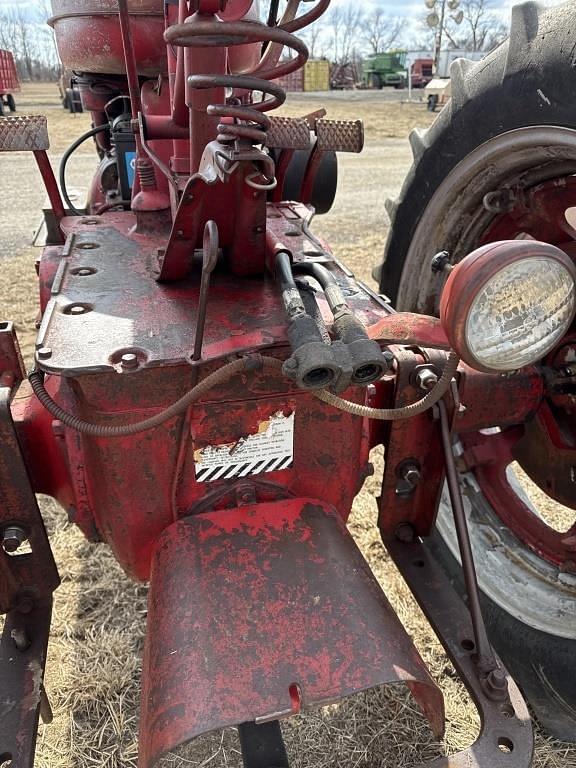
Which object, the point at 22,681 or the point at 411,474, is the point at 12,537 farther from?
the point at 411,474

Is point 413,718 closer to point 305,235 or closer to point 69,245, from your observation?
point 305,235

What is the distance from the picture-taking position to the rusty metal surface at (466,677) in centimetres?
112

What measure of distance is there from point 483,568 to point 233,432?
980 mm

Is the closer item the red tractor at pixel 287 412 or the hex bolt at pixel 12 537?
the red tractor at pixel 287 412

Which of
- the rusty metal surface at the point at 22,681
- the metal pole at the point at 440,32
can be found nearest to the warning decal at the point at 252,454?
the rusty metal surface at the point at 22,681

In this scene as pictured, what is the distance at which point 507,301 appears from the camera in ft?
2.96

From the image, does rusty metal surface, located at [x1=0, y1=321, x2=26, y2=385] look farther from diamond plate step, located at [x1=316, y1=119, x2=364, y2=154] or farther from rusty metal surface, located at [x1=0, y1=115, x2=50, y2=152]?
diamond plate step, located at [x1=316, y1=119, x2=364, y2=154]

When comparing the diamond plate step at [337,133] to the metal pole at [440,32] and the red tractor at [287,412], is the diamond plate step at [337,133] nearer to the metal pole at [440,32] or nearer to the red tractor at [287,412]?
the red tractor at [287,412]

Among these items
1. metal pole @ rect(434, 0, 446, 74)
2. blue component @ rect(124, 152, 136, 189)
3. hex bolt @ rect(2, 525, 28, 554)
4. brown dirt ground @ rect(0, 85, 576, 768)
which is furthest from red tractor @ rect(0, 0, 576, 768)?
metal pole @ rect(434, 0, 446, 74)

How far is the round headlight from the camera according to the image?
876mm

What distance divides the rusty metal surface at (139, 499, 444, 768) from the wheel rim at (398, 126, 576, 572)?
81 centimetres

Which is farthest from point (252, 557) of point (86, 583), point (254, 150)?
point (86, 583)

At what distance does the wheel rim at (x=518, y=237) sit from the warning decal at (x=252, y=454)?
78cm

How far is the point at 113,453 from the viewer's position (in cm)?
121
